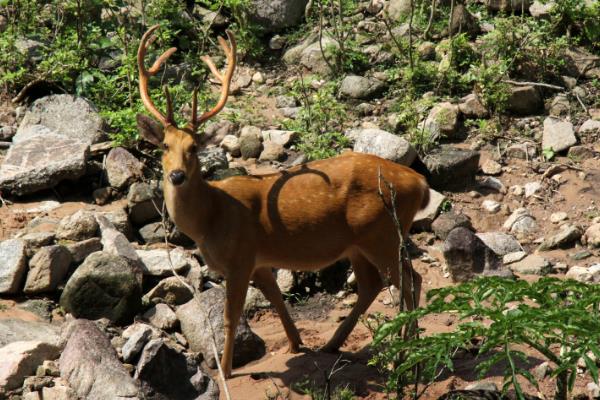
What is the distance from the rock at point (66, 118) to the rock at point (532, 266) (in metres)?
5.28

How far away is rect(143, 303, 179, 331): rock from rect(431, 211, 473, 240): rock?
3.29 meters

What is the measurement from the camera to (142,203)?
1026cm

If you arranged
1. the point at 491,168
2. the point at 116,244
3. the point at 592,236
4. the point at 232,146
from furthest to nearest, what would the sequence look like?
1. the point at 232,146
2. the point at 491,168
3. the point at 592,236
4. the point at 116,244

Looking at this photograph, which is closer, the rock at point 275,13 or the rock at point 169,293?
the rock at point 169,293

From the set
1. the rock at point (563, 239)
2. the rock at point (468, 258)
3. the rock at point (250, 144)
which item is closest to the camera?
the rock at point (468, 258)

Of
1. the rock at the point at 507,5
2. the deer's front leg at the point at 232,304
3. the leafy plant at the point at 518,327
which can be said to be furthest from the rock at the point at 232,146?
the leafy plant at the point at 518,327

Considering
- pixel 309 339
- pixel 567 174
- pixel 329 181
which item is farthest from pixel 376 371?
pixel 567 174

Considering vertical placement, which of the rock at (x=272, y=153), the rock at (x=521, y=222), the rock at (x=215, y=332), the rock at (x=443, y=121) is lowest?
the rock at (x=215, y=332)

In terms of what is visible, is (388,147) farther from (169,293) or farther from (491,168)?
(169,293)

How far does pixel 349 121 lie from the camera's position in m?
12.6

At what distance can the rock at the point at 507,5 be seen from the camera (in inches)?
557

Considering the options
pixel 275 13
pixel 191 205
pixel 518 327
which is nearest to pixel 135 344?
pixel 191 205

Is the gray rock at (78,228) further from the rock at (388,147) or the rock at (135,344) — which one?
the rock at (388,147)

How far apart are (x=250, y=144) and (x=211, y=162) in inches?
45.4
